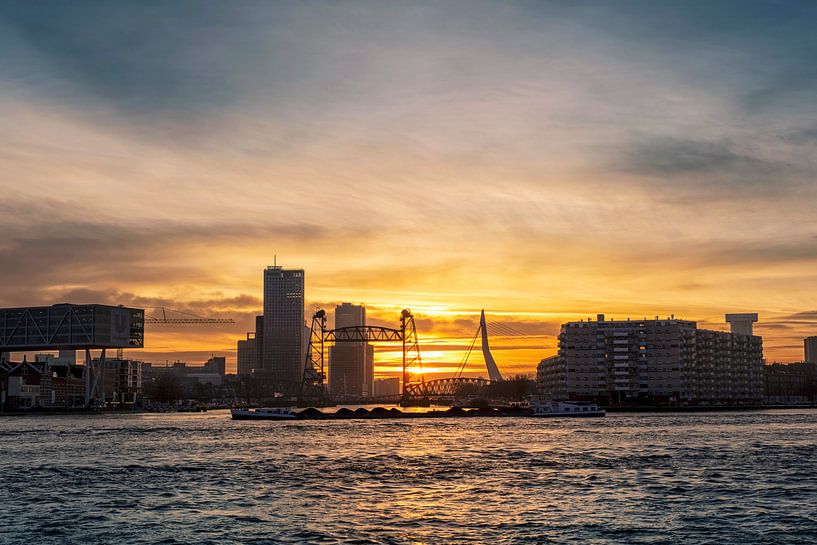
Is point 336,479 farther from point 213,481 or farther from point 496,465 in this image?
point 496,465

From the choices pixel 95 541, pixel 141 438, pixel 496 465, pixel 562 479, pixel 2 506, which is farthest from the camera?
pixel 141 438

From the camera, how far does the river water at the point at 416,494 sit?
1585 inches

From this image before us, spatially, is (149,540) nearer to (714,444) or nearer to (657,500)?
(657,500)

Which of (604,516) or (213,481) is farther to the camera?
(213,481)

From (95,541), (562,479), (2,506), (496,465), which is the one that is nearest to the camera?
(95,541)

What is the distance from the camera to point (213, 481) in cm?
6147

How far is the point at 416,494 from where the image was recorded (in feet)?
175

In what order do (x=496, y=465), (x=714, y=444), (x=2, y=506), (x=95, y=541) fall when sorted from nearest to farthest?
(x=95, y=541), (x=2, y=506), (x=496, y=465), (x=714, y=444)

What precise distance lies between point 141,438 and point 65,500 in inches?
2696

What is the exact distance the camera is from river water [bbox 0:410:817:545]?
132ft

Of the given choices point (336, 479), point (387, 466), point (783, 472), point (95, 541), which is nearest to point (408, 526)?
point (95, 541)

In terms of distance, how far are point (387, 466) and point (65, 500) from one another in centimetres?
2712

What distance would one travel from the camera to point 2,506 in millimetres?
49219

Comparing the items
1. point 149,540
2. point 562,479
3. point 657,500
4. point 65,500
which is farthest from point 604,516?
point 65,500
